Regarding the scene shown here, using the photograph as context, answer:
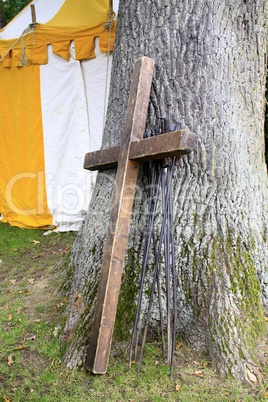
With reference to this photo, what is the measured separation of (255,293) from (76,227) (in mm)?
3524

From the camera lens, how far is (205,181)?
7.93 feet

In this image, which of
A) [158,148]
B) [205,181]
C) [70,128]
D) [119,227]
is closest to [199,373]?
[119,227]

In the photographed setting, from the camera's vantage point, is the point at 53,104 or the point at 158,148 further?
the point at 53,104

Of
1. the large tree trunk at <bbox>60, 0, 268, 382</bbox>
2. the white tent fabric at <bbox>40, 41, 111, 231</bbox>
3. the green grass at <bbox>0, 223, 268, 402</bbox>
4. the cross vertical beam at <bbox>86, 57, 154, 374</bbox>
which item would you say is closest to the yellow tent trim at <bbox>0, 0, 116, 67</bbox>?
the white tent fabric at <bbox>40, 41, 111, 231</bbox>

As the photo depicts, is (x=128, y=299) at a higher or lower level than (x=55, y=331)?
higher

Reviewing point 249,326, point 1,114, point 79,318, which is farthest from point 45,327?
point 1,114

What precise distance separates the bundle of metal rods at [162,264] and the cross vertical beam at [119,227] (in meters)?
0.15

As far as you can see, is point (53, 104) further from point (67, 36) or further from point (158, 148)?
point (158, 148)

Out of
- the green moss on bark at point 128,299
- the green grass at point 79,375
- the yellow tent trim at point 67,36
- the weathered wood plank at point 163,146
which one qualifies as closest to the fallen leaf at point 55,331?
the green grass at point 79,375

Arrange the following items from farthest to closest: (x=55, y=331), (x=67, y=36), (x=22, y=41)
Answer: (x=22, y=41) < (x=67, y=36) < (x=55, y=331)

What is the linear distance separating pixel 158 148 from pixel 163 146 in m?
0.03

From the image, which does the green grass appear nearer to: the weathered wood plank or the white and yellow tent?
the weathered wood plank

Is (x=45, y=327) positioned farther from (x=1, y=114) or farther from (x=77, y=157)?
(x=1, y=114)

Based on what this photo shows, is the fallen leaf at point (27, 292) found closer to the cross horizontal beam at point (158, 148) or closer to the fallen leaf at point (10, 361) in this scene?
the fallen leaf at point (10, 361)
